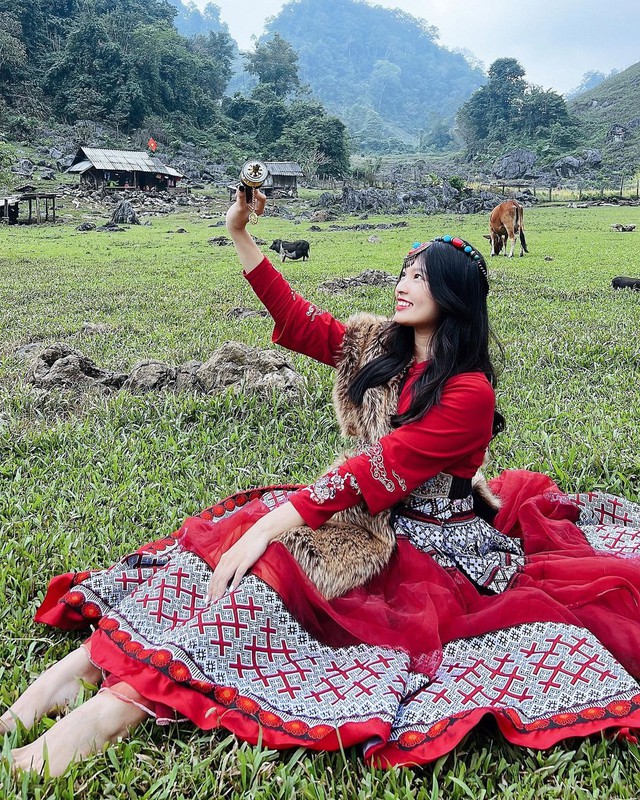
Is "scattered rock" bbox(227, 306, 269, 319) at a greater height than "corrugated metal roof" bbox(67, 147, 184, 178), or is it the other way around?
"corrugated metal roof" bbox(67, 147, 184, 178)

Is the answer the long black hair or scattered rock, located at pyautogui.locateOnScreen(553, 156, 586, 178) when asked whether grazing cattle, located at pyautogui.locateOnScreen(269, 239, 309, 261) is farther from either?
scattered rock, located at pyautogui.locateOnScreen(553, 156, 586, 178)

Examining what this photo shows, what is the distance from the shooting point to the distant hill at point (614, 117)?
191 ft

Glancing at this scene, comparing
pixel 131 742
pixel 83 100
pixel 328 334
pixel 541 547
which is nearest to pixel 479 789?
pixel 131 742

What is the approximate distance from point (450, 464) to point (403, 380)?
386 mm

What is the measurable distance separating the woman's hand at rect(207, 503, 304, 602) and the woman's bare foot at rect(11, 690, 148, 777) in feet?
1.33

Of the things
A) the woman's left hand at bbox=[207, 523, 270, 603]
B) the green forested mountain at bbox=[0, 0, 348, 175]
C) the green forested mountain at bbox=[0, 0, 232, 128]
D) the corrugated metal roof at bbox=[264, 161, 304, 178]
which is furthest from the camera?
the green forested mountain at bbox=[0, 0, 232, 128]

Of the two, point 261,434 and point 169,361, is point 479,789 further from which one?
point 169,361

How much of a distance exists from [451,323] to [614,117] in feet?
265

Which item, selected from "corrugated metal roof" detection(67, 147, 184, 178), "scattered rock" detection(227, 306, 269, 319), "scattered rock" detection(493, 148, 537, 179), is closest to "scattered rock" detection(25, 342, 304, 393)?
"scattered rock" detection(227, 306, 269, 319)

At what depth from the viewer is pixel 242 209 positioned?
2.45 metres

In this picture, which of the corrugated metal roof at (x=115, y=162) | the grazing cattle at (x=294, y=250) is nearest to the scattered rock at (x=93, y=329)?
the grazing cattle at (x=294, y=250)

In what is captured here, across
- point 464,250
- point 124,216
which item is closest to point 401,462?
point 464,250

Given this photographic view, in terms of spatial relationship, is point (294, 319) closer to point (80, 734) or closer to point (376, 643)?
point (376, 643)

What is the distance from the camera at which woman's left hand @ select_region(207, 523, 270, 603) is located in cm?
209
